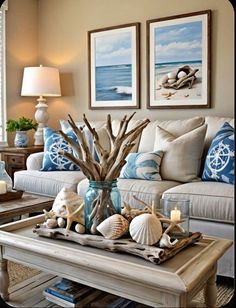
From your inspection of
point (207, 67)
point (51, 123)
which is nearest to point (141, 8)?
point (207, 67)

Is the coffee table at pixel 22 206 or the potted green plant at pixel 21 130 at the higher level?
the potted green plant at pixel 21 130

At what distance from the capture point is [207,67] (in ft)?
11.9

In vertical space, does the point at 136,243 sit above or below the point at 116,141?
below

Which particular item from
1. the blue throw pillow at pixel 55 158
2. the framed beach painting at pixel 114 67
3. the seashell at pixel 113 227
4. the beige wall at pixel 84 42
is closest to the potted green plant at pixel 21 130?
the beige wall at pixel 84 42

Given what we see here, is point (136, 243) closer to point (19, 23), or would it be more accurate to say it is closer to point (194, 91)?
point (194, 91)

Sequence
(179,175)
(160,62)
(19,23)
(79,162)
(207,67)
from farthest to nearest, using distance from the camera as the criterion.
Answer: (19,23), (160,62), (207,67), (179,175), (79,162)

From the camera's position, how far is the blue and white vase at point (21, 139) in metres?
4.26

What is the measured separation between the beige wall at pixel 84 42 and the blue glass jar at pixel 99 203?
2.18 meters

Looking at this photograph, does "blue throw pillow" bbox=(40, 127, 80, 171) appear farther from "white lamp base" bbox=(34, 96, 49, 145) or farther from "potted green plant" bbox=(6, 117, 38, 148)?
"white lamp base" bbox=(34, 96, 49, 145)

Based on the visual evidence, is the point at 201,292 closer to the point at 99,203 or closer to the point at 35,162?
the point at 99,203

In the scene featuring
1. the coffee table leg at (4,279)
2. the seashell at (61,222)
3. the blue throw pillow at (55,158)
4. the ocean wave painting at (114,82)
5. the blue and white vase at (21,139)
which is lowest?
the coffee table leg at (4,279)

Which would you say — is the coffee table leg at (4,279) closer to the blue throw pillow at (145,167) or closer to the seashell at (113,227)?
the seashell at (113,227)

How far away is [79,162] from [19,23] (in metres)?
3.49

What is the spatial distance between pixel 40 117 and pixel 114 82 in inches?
39.8
